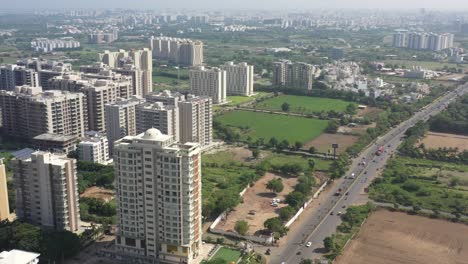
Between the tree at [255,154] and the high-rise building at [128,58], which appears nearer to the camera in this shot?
the tree at [255,154]

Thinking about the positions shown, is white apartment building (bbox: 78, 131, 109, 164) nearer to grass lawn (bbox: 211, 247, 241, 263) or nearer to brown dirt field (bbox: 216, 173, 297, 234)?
brown dirt field (bbox: 216, 173, 297, 234)

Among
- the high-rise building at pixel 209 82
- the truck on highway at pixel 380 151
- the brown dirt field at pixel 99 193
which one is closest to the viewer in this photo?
the brown dirt field at pixel 99 193

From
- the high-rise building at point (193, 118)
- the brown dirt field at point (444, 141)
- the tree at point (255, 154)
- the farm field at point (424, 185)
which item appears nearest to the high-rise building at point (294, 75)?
the brown dirt field at point (444, 141)

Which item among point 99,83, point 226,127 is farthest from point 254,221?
point 99,83

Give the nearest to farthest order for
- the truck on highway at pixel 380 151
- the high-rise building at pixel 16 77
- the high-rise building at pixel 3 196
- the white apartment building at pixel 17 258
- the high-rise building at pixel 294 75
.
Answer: the white apartment building at pixel 17 258 < the high-rise building at pixel 3 196 < the truck on highway at pixel 380 151 < the high-rise building at pixel 16 77 < the high-rise building at pixel 294 75

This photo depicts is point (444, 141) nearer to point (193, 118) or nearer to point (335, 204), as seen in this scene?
point (335, 204)

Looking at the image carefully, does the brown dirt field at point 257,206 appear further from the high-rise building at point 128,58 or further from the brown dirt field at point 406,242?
the high-rise building at point 128,58
